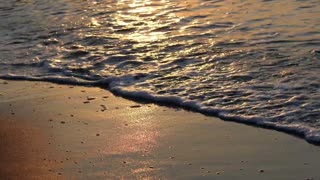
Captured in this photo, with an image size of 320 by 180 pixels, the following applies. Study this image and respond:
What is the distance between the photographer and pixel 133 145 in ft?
19.3

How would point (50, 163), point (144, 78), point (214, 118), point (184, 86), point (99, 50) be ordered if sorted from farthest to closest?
point (99, 50), point (144, 78), point (184, 86), point (214, 118), point (50, 163)

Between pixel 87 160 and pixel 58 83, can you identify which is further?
pixel 58 83

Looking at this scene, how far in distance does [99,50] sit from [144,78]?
6.34 ft

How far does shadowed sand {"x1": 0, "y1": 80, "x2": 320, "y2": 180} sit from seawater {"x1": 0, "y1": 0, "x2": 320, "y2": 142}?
0.34 metres

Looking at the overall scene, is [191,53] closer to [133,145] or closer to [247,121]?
[247,121]

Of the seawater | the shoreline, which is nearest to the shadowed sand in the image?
the shoreline

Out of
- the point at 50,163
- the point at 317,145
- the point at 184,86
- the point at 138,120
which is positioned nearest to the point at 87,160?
the point at 50,163

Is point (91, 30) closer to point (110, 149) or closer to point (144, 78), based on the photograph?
point (144, 78)

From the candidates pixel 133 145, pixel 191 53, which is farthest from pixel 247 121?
pixel 191 53

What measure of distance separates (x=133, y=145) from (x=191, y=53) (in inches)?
138

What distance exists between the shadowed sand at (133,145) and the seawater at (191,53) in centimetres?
34

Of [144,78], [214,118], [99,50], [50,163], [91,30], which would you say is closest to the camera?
[50,163]

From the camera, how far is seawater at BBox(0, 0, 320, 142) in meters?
6.98

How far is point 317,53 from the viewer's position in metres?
8.58
